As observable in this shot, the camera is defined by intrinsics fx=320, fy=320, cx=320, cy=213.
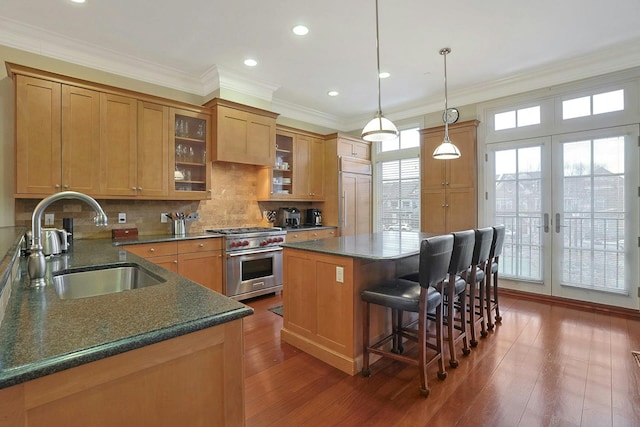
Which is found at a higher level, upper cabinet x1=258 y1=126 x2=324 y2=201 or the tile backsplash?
upper cabinet x1=258 y1=126 x2=324 y2=201

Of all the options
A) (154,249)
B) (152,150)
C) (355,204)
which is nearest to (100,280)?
(154,249)

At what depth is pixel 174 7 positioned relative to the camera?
2732 millimetres

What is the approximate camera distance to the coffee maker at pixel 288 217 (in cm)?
516

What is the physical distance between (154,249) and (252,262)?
3.87 ft

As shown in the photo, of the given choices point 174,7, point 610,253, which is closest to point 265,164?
point 174,7

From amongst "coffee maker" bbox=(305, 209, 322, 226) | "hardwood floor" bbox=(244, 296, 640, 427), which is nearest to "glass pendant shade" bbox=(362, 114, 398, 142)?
"hardwood floor" bbox=(244, 296, 640, 427)

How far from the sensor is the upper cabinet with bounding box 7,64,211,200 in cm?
292

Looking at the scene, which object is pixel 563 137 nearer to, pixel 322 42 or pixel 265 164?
pixel 322 42

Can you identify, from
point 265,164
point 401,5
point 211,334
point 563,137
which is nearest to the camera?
point 211,334

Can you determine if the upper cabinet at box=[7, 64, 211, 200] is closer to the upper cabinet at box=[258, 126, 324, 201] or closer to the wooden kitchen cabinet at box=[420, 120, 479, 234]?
the upper cabinet at box=[258, 126, 324, 201]

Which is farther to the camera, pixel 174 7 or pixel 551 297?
pixel 551 297

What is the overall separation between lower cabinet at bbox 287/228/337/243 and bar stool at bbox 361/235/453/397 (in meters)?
2.39

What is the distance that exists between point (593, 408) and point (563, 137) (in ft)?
10.6

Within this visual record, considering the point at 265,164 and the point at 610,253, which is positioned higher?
the point at 265,164
